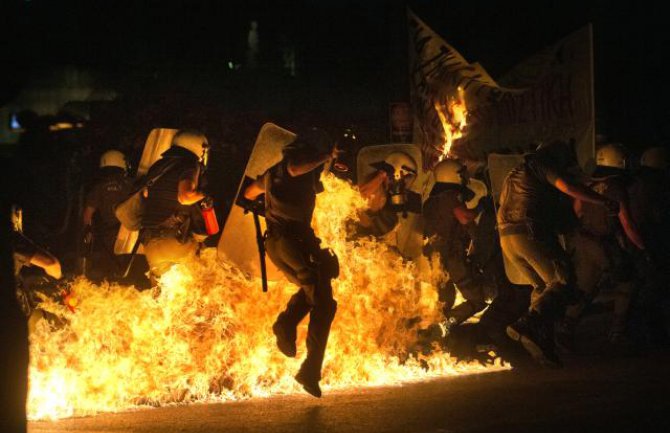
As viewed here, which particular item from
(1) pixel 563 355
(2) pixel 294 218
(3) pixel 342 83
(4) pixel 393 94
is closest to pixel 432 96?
(4) pixel 393 94

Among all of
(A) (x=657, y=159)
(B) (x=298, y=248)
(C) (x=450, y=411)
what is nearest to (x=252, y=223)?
(B) (x=298, y=248)

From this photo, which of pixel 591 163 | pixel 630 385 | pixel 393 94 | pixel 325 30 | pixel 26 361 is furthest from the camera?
pixel 325 30

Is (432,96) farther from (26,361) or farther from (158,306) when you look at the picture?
(26,361)

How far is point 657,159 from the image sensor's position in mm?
11648

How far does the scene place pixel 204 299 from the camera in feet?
27.7

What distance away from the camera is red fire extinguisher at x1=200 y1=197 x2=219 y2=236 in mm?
9375

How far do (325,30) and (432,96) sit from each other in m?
20.6

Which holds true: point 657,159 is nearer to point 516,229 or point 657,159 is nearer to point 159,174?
point 516,229

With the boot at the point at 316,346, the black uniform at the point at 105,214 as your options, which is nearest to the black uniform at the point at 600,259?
the boot at the point at 316,346

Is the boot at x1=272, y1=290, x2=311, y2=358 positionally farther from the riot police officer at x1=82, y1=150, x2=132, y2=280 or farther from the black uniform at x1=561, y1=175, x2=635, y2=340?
the riot police officer at x1=82, y1=150, x2=132, y2=280

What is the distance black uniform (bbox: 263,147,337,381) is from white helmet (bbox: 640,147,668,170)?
16.3 feet

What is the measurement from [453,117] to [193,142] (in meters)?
3.90

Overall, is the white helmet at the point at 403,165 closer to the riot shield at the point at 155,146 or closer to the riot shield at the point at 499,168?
the riot shield at the point at 499,168

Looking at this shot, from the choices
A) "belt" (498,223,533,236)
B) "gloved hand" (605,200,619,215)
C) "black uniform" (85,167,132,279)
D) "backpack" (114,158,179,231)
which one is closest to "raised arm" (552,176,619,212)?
"gloved hand" (605,200,619,215)
